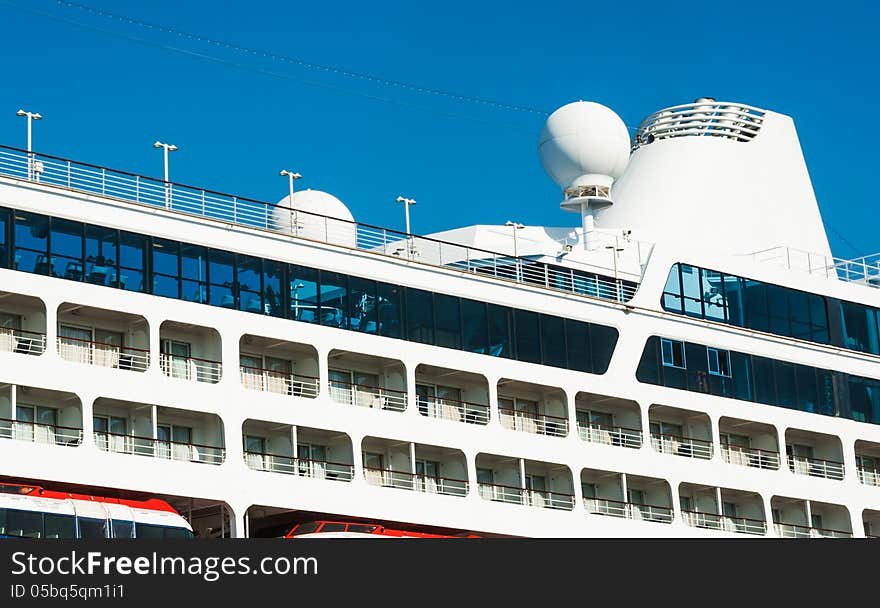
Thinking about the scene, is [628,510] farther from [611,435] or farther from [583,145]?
[583,145]

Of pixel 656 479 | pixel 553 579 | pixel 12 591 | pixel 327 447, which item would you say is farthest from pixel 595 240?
pixel 12 591

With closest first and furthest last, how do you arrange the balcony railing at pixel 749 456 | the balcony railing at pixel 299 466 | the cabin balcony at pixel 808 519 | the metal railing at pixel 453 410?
the balcony railing at pixel 299 466
the metal railing at pixel 453 410
the balcony railing at pixel 749 456
the cabin balcony at pixel 808 519

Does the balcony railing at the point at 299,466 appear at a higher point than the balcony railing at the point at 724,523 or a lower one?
higher

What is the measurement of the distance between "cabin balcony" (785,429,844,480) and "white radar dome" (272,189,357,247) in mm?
14064

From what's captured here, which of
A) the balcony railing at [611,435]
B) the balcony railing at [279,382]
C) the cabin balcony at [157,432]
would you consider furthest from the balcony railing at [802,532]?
the cabin balcony at [157,432]

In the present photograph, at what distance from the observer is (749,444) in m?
46.3

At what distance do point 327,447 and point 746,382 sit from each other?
13.2 metres

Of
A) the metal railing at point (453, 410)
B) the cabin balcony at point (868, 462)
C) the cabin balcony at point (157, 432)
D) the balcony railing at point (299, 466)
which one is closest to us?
the cabin balcony at point (157, 432)

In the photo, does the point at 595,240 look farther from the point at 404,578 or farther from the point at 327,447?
the point at 404,578

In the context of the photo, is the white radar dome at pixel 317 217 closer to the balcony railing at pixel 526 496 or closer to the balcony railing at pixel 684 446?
the balcony railing at pixel 526 496

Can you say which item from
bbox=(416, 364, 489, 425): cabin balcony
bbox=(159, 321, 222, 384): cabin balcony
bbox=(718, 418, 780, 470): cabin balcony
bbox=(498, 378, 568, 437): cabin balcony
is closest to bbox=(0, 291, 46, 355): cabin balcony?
bbox=(159, 321, 222, 384): cabin balcony

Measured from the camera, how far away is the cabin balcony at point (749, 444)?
45.4 metres

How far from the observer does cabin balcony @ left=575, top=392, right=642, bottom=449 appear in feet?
140

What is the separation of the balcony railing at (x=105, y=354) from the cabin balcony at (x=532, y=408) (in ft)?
32.8
